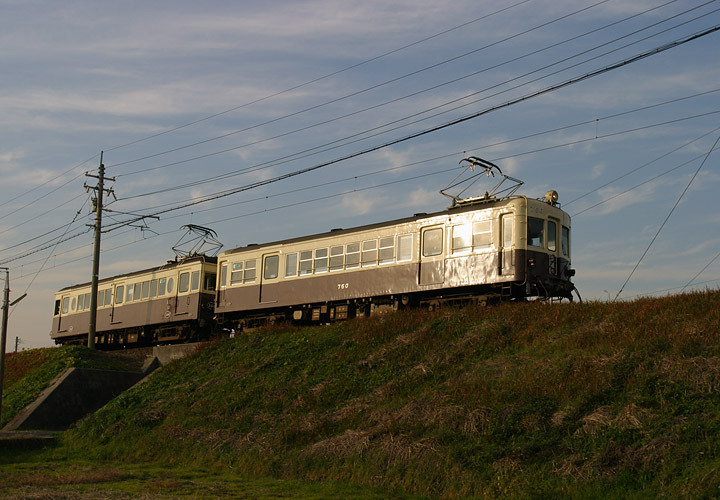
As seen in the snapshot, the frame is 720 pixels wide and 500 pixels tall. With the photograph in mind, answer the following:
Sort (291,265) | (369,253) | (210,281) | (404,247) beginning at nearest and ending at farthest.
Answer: (404,247)
(369,253)
(291,265)
(210,281)

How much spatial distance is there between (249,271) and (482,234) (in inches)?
444

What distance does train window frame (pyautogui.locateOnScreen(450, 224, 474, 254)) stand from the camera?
22359mm

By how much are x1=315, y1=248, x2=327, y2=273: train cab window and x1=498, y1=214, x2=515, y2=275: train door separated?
24.0ft

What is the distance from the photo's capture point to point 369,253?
2516 cm

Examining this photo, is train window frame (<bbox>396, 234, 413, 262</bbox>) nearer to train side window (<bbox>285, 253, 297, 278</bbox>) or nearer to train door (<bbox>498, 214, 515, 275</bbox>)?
train door (<bbox>498, 214, 515, 275</bbox>)

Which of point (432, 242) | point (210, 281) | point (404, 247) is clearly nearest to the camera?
point (432, 242)

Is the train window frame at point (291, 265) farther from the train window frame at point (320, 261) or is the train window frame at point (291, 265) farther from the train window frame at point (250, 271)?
the train window frame at point (250, 271)

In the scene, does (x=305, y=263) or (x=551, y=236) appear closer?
(x=551, y=236)

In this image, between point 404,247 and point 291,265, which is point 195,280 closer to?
point 291,265

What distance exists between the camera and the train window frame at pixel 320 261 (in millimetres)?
26625

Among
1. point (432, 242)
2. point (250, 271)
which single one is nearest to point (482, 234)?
point (432, 242)

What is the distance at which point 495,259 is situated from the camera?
21.6 metres

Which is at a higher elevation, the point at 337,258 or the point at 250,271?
the point at 337,258

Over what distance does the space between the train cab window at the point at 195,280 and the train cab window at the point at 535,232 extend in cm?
1677
